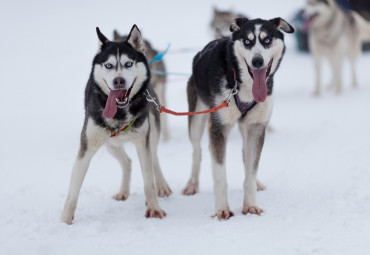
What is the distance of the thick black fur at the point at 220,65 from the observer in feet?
8.07

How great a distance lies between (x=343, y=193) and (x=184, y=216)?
1050mm

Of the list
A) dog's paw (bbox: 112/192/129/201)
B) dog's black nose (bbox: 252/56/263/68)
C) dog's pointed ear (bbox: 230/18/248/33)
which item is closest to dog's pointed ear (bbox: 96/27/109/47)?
dog's pointed ear (bbox: 230/18/248/33)

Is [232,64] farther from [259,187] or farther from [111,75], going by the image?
[259,187]

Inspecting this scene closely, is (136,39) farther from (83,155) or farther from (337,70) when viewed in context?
(337,70)

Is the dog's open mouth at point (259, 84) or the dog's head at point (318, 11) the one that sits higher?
the dog's head at point (318, 11)

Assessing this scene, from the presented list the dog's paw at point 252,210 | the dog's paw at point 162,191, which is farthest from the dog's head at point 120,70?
the dog's paw at point 252,210

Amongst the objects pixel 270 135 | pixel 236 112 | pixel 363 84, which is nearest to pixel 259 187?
pixel 236 112

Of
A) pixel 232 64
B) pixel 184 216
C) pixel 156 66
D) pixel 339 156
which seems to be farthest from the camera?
pixel 156 66

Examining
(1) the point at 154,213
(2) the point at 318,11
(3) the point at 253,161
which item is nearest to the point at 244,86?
(3) the point at 253,161

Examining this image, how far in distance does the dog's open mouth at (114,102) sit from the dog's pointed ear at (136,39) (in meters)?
0.29

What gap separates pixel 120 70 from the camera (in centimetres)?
243

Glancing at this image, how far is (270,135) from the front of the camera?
4.83 metres

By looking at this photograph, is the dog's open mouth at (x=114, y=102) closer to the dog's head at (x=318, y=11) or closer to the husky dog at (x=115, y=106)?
the husky dog at (x=115, y=106)

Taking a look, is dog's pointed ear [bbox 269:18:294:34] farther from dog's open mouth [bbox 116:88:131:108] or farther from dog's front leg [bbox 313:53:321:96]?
dog's front leg [bbox 313:53:321:96]
